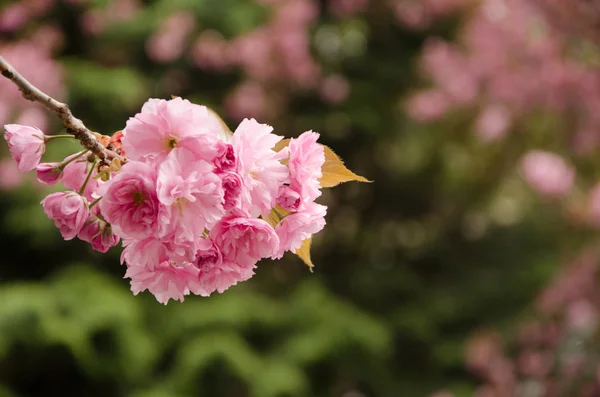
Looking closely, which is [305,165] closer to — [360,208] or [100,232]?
[100,232]

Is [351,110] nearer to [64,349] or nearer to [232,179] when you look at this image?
[64,349]

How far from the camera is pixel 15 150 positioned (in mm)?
615

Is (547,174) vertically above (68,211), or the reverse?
(547,174)

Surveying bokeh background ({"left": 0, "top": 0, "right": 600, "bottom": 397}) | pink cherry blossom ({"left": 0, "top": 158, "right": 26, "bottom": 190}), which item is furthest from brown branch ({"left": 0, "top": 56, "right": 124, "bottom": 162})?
pink cherry blossom ({"left": 0, "top": 158, "right": 26, "bottom": 190})

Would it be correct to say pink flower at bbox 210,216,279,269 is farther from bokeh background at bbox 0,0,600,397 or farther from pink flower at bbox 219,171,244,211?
bokeh background at bbox 0,0,600,397

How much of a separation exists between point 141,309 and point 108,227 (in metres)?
2.40

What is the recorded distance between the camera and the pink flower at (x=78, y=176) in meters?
0.62

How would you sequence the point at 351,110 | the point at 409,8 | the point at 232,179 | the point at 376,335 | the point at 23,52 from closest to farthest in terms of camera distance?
the point at 232,179 → the point at 23,52 → the point at 376,335 → the point at 351,110 → the point at 409,8

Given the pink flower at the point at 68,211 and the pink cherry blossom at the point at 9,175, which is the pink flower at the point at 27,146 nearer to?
the pink flower at the point at 68,211

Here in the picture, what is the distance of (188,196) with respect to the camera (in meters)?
0.54

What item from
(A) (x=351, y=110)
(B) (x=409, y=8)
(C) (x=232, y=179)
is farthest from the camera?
(B) (x=409, y=8)

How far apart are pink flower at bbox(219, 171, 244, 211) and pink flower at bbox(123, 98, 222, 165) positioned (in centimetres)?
2

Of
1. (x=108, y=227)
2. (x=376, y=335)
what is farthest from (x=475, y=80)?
(x=108, y=227)

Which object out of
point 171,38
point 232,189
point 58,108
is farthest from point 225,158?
point 171,38
